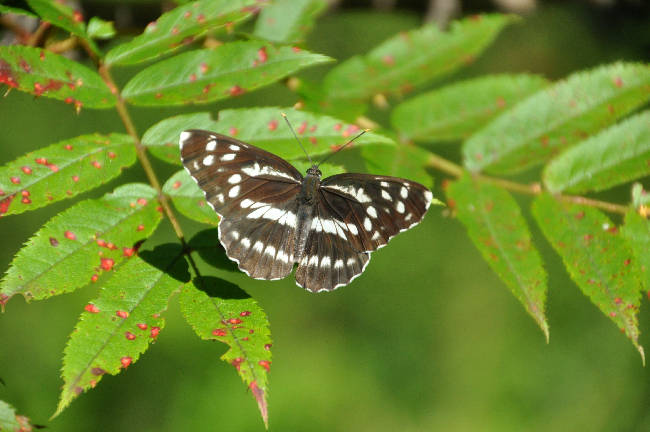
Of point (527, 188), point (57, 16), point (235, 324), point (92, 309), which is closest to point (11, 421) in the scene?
point (92, 309)

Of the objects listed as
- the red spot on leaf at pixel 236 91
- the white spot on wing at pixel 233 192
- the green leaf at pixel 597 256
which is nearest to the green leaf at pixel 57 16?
the red spot on leaf at pixel 236 91

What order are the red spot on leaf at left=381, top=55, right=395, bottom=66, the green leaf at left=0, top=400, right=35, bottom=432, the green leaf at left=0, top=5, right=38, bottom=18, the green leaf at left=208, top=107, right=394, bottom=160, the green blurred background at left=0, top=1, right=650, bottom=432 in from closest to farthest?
1. the green leaf at left=0, top=400, right=35, bottom=432
2. the green leaf at left=0, top=5, right=38, bottom=18
3. the green leaf at left=208, top=107, right=394, bottom=160
4. the red spot on leaf at left=381, top=55, right=395, bottom=66
5. the green blurred background at left=0, top=1, right=650, bottom=432

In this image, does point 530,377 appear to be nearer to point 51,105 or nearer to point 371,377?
point 371,377

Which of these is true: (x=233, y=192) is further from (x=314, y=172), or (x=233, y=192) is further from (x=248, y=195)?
(x=314, y=172)

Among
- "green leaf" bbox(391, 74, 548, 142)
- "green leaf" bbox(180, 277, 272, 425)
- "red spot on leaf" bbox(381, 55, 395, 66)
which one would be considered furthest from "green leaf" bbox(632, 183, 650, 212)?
"green leaf" bbox(180, 277, 272, 425)

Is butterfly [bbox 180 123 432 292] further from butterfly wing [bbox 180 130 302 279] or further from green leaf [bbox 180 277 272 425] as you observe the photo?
A: green leaf [bbox 180 277 272 425]
